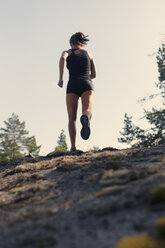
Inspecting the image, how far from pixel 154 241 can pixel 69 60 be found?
21.0ft

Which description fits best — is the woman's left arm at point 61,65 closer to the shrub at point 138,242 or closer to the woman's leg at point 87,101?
the woman's leg at point 87,101

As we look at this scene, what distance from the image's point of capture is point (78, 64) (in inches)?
319

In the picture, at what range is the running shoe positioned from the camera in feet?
24.5

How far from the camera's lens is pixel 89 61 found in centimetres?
836

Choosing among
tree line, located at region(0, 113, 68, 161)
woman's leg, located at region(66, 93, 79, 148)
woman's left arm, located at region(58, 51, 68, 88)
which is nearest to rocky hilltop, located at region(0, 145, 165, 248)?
woman's leg, located at region(66, 93, 79, 148)

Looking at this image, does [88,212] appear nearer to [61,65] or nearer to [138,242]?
[138,242]

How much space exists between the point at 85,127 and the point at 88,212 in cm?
415

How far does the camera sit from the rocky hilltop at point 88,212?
8.86 ft

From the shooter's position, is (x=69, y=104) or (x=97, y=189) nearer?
(x=97, y=189)

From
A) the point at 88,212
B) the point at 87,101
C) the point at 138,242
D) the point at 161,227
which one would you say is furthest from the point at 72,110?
the point at 138,242

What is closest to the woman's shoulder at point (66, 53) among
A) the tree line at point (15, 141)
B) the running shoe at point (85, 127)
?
the running shoe at point (85, 127)

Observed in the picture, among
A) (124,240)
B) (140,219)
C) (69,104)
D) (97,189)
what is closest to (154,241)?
(124,240)

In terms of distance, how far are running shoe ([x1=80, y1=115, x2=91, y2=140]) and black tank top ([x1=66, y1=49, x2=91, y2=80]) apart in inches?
52.4

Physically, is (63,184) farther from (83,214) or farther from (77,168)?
(83,214)
